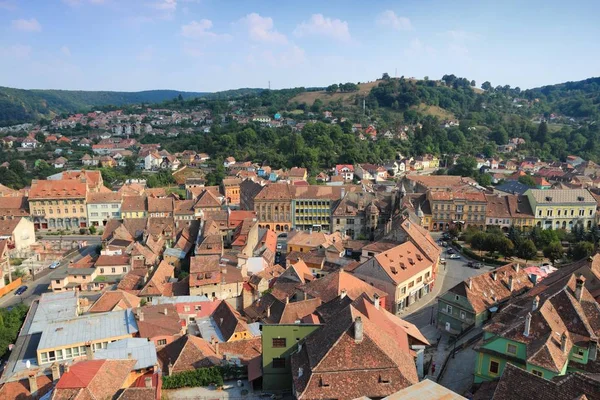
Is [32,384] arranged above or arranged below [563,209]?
below

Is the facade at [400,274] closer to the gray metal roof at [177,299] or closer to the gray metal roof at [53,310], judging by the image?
the gray metal roof at [177,299]

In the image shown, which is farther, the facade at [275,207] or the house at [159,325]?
the facade at [275,207]

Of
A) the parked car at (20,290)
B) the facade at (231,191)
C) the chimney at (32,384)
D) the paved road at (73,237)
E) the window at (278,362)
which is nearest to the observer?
the chimney at (32,384)

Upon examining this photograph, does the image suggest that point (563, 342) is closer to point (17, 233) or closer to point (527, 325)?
point (527, 325)

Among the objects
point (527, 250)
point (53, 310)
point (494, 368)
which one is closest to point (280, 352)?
point (494, 368)

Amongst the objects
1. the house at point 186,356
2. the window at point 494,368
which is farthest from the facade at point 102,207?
the window at point 494,368

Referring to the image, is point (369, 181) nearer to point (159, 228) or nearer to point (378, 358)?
point (159, 228)

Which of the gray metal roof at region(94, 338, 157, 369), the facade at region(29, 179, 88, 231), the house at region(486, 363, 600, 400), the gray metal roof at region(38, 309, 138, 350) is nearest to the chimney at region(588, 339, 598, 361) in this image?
the house at region(486, 363, 600, 400)

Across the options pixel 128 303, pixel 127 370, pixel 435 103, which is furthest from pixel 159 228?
pixel 435 103
